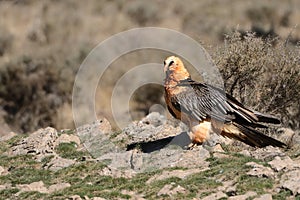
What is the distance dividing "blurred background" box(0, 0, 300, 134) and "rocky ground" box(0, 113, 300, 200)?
162 cm

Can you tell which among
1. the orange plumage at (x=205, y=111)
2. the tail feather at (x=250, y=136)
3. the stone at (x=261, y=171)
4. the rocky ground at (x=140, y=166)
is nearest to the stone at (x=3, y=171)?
the rocky ground at (x=140, y=166)

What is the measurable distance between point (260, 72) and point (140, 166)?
459 centimetres

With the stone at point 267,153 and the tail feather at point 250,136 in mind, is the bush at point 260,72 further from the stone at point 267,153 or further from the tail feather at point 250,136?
the stone at point 267,153

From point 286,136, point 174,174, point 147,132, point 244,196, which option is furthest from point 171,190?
point 286,136

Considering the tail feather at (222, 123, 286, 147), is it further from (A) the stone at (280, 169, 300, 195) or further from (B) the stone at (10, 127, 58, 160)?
(B) the stone at (10, 127, 58, 160)

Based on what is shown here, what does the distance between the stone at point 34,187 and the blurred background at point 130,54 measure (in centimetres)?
539

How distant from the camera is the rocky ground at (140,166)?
32.2 feet

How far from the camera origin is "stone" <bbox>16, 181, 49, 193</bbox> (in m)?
10.9

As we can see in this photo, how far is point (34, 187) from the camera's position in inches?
435

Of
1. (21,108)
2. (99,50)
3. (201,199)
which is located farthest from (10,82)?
(201,199)

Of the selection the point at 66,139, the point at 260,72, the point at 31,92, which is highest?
the point at 31,92

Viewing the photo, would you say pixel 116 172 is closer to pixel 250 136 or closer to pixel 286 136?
pixel 250 136

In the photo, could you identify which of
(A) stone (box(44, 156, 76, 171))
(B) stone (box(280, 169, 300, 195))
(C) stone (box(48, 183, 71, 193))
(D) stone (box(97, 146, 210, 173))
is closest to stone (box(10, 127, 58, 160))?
(A) stone (box(44, 156, 76, 171))

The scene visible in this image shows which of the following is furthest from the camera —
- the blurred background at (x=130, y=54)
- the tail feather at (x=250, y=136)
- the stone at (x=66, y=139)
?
the blurred background at (x=130, y=54)
